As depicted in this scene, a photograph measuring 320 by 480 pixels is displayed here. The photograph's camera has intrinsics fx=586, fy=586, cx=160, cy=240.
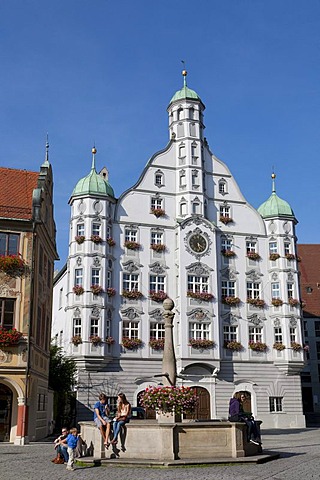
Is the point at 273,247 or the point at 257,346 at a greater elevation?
the point at 273,247

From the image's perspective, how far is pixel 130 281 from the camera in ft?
138

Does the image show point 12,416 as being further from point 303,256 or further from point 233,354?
point 303,256

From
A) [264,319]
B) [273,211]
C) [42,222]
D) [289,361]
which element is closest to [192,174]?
[273,211]

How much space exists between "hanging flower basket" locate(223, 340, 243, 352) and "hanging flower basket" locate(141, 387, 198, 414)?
85.6ft

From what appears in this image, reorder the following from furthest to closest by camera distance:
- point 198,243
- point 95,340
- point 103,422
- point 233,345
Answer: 1. point 198,243
2. point 233,345
3. point 95,340
4. point 103,422

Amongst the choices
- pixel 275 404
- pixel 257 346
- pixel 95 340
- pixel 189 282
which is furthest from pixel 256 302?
pixel 95 340

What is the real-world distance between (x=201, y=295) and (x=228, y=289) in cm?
308

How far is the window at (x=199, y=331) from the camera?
136 ft

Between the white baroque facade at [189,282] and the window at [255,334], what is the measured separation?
0.11 m

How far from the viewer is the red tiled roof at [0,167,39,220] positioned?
27859 mm

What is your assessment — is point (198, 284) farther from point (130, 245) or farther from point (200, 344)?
point (130, 245)

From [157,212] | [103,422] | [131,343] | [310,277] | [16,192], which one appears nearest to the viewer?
[103,422]

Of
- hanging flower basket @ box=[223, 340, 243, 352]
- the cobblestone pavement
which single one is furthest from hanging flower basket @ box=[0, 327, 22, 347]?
hanging flower basket @ box=[223, 340, 243, 352]

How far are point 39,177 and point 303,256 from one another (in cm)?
4527
